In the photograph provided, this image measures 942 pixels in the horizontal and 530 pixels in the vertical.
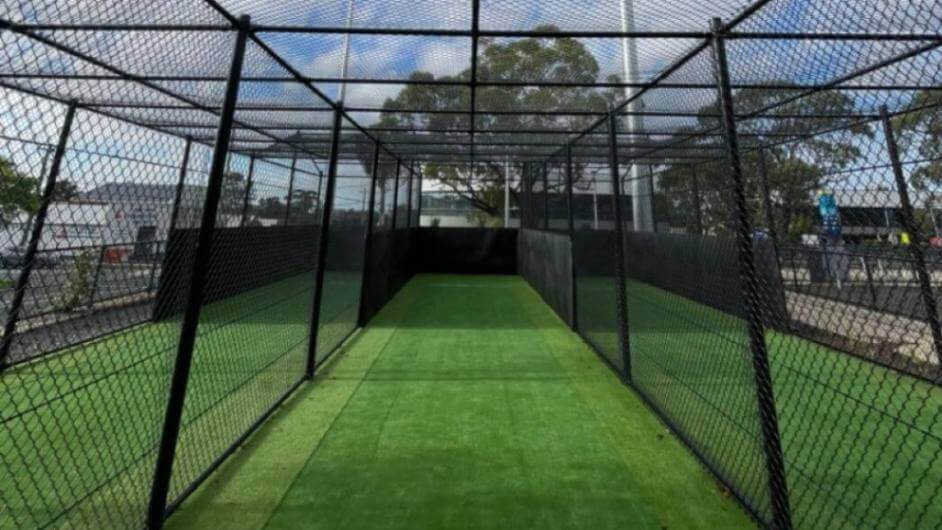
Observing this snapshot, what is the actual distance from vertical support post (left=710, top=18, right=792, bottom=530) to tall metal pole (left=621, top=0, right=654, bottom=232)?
2.36 ft

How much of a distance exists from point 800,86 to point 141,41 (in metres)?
5.08

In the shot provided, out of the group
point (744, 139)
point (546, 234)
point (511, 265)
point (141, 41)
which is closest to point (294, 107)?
point (141, 41)

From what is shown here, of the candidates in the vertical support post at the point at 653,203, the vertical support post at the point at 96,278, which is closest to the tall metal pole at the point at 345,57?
the vertical support post at the point at 96,278

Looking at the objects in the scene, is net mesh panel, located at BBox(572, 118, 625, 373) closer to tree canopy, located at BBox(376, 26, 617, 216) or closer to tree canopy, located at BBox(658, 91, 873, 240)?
tree canopy, located at BBox(376, 26, 617, 216)

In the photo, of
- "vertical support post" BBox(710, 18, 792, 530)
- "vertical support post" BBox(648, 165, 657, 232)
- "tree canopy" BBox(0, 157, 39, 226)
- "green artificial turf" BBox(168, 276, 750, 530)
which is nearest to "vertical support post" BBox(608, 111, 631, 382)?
"green artificial turf" BBox(168, 276, 750, 530)

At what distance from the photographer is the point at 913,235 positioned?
3631 mm

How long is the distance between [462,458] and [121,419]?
2.35 meters

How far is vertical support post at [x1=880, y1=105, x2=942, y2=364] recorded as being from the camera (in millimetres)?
3557

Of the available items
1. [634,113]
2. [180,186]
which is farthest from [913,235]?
[180,186]

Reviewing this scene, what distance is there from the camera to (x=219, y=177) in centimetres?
211

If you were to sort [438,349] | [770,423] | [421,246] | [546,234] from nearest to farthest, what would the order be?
[770,423] < [438,349] < [546,234] < [421,246]

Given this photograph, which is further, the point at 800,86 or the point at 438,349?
the point at 438,349

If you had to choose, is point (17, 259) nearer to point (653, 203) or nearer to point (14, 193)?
point (14, 193)

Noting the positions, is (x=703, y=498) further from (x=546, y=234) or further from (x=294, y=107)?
(x=546, y=234)
